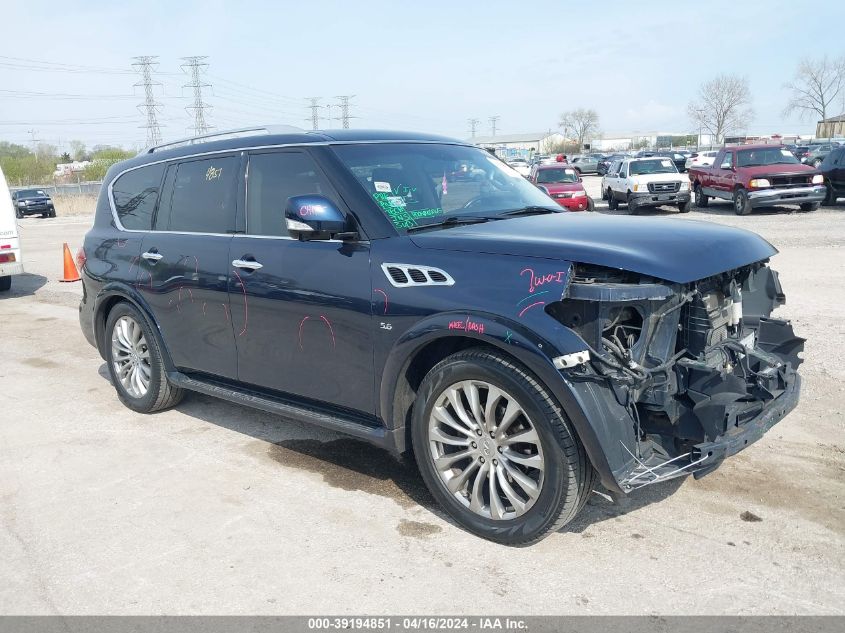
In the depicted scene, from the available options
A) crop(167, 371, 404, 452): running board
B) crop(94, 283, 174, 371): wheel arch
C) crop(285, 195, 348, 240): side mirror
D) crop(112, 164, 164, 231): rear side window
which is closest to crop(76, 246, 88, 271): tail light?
crop(94, 283, 174, 371): wheel arch

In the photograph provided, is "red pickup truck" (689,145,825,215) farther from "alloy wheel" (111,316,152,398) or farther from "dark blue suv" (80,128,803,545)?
"alloy wheel" (111,316,152,398)

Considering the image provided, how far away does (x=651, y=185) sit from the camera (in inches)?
826

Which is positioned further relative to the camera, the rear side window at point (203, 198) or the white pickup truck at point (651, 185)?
the white pickup truck at point (651, 185)

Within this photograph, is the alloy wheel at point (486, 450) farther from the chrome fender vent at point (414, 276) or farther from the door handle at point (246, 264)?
the door handle at point (246, 264)

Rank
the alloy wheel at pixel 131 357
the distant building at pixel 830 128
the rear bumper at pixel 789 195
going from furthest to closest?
the distant building at pixel 830 128
the rear bumper at pixel 789 195
the alloy wheel at pixel 131 357

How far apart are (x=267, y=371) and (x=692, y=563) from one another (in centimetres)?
265

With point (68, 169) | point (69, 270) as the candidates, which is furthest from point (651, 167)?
point (68, 169)

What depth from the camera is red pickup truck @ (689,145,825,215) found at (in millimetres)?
19203

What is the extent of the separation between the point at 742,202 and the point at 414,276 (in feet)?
60.2

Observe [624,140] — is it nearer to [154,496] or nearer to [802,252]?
[802,252]

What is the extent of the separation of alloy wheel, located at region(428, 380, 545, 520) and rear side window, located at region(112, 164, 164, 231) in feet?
10.2

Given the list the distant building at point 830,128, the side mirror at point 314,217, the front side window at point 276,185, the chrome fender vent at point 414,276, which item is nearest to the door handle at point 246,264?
the front side window at point 276,185

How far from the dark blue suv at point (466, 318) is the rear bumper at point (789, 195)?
16439 mm

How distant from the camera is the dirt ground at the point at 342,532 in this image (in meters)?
3.24
